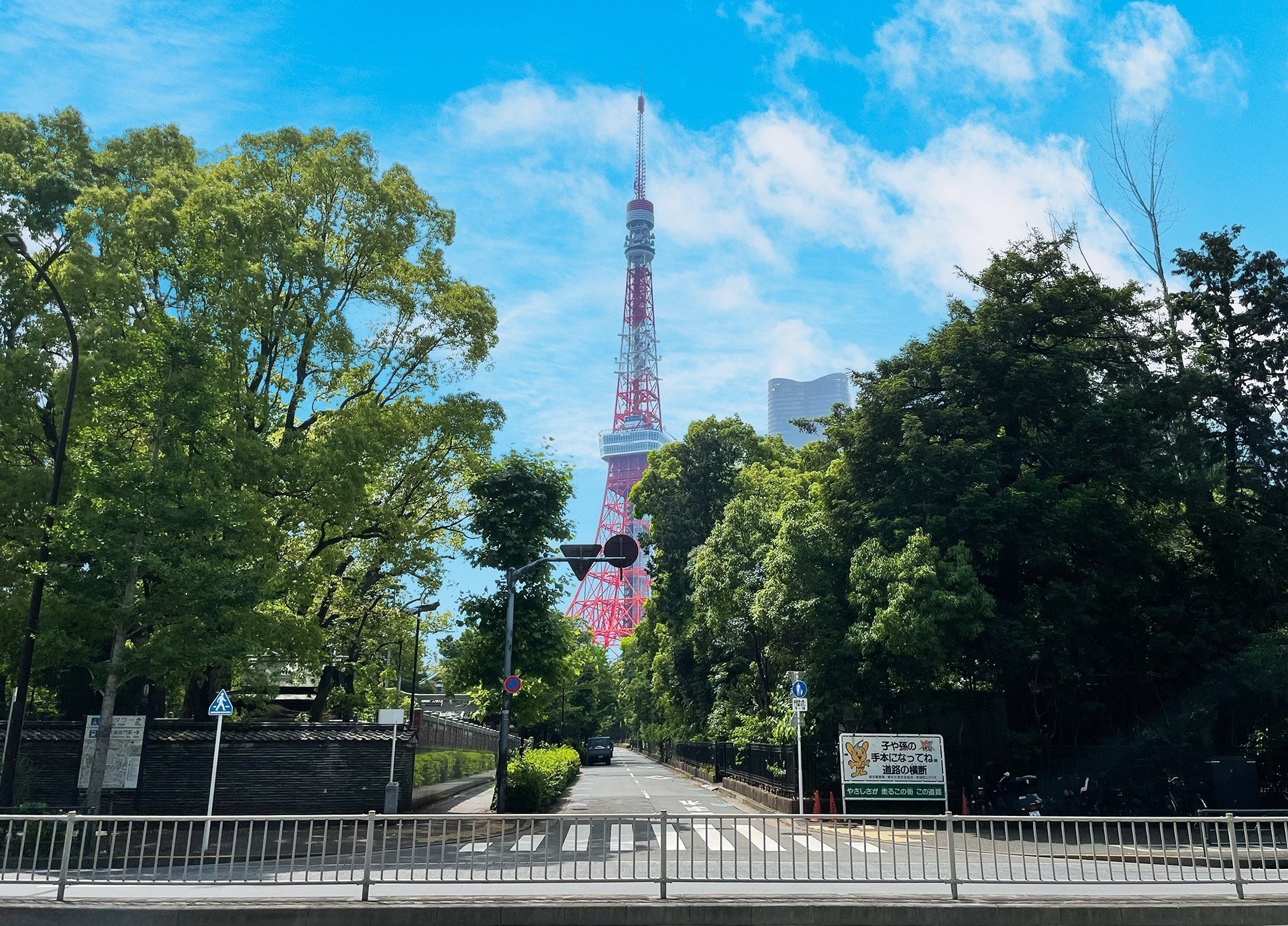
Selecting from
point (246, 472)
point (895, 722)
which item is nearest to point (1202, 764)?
point (895, 722)

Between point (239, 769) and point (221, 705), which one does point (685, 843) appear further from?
point (239, 769)

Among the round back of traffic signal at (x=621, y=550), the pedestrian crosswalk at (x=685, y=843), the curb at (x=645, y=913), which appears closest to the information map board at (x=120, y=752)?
the pedestrian crosswalk at (x=685, y=843)

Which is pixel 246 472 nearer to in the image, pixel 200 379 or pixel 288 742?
pixel 200 379

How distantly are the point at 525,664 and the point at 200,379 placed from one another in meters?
12.8

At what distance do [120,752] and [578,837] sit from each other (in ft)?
45.9

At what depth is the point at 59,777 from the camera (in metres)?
20.4

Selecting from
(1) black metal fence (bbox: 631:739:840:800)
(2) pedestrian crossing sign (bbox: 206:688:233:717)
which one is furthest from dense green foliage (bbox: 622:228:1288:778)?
(2) pedestrian crossing sign (bbox: 206:688:233:717)

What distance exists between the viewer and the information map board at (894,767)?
2122 centimetres

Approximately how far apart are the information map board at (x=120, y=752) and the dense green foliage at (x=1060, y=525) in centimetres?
1707

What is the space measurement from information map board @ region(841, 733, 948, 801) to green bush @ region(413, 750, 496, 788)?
37.7 feet

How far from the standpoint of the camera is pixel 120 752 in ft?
67.1

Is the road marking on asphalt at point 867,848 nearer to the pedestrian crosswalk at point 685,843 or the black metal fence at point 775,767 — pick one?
the pedestrian crosswalk at point 685,843

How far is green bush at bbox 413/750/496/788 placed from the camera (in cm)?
2478

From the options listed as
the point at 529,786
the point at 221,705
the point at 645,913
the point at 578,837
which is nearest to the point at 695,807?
the point at 529,786
